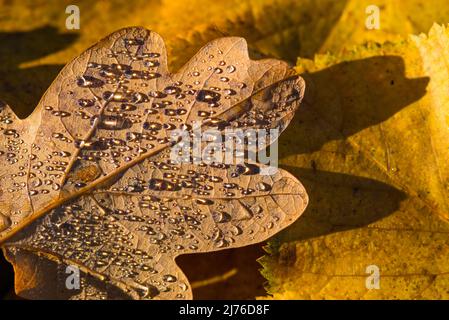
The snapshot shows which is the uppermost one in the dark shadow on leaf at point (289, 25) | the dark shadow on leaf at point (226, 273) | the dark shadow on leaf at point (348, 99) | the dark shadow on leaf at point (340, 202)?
the dark shadow on leaf at point (289, 25)

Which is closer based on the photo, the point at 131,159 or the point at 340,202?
the point at 131,159

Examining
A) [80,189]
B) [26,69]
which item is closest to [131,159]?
[80,189]

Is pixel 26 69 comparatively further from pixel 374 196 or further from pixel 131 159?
pixel 374 196

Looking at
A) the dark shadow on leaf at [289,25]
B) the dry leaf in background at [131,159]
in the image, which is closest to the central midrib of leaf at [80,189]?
the dry leaf in background at [131,159]

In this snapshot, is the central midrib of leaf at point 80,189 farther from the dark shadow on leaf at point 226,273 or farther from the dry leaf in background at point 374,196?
the dark shadow on leaf at point 226,273

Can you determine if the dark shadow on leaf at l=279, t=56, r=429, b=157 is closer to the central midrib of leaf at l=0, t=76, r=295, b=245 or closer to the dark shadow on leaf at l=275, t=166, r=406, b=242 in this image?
the dark shadow on leaf at l=275, t=166, r=406, b=242

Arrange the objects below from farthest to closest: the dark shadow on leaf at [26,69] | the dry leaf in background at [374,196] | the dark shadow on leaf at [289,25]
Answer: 1. the dark shadow on leaf at [289,25]
2. the dark shadow on leaf at [26,69]
3. the dry leaf in background at [374,196]

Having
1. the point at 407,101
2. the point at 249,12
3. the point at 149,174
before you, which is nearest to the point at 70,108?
the point at 149,174
